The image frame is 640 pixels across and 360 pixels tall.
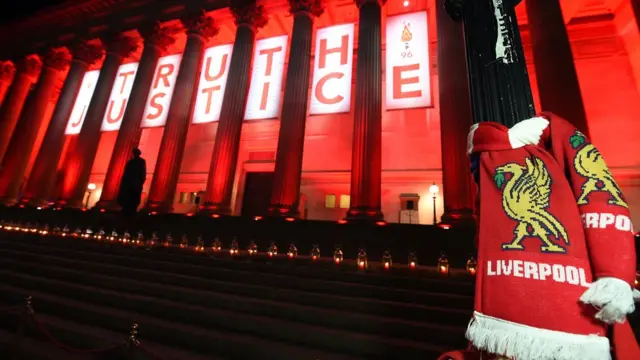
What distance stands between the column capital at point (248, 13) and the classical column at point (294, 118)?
1.58 metres

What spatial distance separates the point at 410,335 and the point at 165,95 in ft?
40.8

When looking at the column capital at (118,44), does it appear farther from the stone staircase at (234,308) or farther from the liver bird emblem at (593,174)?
the liver bird emblem at (593,174)

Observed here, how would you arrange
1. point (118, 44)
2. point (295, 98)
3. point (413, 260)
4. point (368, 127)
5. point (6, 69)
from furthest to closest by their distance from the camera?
1. point (6, 69)
2. point (118, 44)
3. point (295, 98)
4. point (368, 127)
5. point (413, 260)

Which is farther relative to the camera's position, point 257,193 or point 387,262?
point 257,193

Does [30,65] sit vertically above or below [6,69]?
below

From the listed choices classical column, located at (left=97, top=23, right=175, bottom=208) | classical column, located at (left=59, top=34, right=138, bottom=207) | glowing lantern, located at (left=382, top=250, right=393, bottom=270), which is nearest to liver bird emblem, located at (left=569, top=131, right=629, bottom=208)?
glowing lantern, located at (left=382, top=250, right=393, bottom=270)

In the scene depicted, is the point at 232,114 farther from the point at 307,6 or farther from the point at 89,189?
the point at 89,189

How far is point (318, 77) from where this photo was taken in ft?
31.6

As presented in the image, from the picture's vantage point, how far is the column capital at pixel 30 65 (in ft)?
56.4

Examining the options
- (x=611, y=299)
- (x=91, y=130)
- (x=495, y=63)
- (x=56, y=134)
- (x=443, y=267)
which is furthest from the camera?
(x=56, y=134)

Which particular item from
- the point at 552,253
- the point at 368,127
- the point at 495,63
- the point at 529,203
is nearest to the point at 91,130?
the point at 368,127

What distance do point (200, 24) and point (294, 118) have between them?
7486 mm

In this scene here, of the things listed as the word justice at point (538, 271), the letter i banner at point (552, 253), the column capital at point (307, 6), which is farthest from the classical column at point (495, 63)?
the column capital at point (307, 6)

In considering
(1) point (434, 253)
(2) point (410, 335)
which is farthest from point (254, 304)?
(1) point (434, 253)
